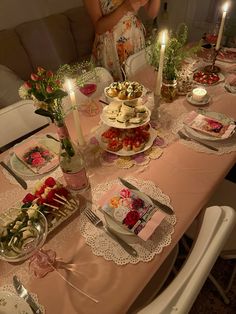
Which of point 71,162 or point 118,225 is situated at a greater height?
point 71,162

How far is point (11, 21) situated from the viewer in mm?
2891

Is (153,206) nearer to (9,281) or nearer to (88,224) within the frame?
(88,224)

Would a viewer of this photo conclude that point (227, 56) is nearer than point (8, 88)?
Yes

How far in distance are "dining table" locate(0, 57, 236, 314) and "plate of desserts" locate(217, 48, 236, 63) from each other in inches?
19.7

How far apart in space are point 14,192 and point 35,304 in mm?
454

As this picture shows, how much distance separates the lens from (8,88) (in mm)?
2018

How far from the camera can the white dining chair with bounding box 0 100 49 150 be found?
4.72ft

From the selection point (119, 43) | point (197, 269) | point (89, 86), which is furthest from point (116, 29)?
point (197, 269)

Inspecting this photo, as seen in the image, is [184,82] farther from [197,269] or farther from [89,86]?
[197,269]

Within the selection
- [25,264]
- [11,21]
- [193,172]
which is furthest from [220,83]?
[11,21]

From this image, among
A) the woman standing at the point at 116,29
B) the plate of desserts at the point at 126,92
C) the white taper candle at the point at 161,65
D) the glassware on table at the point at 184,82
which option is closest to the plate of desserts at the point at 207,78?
the glassware on table at the point at 184,82

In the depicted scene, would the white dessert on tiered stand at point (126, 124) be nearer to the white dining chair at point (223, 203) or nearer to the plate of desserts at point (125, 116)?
the plate of desserts at point (125, 116)

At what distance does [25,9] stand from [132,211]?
2903 mm

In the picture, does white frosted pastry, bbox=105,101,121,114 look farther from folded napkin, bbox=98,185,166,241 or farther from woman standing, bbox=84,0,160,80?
woman standing, bbox=84,0,160,80
